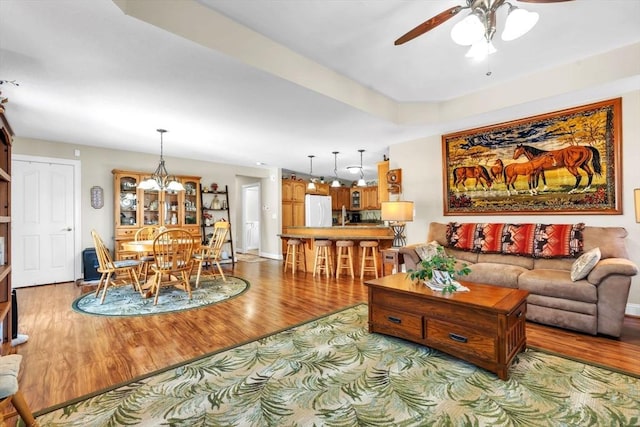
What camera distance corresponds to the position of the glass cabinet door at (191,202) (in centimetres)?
636

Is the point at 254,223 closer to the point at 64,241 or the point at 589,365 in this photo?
the point at 64,241

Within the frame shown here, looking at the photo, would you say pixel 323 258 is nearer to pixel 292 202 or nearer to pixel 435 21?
pixel 292 202

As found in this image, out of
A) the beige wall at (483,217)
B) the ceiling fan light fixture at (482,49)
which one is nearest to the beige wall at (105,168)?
the beige wall at (483,217)

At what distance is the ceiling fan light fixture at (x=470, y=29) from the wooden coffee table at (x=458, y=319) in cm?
177

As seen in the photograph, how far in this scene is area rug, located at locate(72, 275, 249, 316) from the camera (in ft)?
11.4

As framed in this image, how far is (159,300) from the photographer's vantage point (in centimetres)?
389

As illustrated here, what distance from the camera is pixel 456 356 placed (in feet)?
7.08

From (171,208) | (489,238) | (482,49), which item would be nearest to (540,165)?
(489,238)

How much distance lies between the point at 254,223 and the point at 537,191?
775 cm

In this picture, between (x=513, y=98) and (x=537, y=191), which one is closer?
(x=513, y=98)

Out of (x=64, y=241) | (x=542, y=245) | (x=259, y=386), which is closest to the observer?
(x=259, y=386)

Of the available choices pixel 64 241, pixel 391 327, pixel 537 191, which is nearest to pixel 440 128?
pixel 537 191

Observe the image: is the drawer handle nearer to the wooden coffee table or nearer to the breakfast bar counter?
the wooden coffee table

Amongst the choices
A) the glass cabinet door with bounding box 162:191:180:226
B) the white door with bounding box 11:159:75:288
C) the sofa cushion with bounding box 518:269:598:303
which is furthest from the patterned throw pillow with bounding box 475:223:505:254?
the white door with bounding box 11:159:75:288
